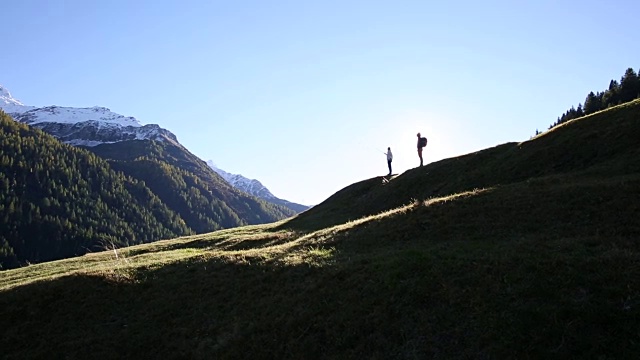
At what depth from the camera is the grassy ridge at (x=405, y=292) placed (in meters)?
12.2

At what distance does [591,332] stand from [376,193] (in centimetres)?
3888

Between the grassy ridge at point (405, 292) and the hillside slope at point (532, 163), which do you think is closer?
the grassy ridge at point (405, 292)

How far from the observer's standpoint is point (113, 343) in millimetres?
17547

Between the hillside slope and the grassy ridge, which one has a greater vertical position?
the hillside slope

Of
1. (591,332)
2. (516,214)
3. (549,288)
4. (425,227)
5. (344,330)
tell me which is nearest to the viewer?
(591,332)

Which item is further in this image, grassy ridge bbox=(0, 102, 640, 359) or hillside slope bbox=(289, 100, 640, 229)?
hillside slope bbox=(289, 100, 640, 229)

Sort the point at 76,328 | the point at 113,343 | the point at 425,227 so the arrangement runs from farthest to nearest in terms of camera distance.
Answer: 1. the point at 425,227
2. the point at 76,328
3. the point at 113,343

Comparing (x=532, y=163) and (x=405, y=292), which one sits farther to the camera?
(x=532, y=163)

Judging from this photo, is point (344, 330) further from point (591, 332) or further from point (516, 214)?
point (516, 214)

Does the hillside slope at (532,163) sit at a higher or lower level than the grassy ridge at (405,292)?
higher

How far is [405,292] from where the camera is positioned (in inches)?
603

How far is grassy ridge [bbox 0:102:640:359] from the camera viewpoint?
12.2 m

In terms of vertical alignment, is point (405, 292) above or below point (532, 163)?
below

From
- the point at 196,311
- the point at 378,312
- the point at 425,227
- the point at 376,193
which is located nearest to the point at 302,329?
the point at 378,312
